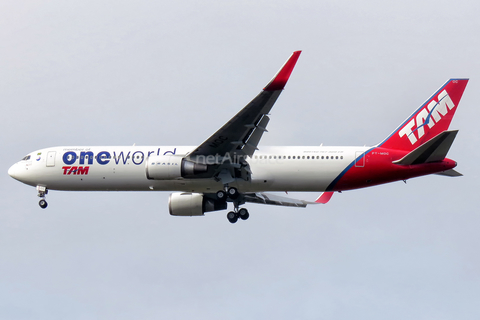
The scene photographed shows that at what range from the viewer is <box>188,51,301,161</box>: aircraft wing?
28109 mm

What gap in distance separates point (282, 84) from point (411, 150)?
9.98 meters

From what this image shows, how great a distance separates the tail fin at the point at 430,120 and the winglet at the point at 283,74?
911 centimetres

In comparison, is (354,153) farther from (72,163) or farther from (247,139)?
(72,163)

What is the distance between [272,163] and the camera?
3491cm

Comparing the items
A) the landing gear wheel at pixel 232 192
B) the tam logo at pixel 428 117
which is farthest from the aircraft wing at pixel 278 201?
the tam logo at pixel 428 117

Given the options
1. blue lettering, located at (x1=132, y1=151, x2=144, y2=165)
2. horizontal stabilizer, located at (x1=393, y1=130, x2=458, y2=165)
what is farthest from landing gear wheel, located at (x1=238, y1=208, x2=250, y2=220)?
horizontal stabilizer, located at (x1=393, y1=130, x2=458, y2=165)

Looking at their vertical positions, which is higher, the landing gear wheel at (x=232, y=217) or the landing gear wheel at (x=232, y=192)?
the landing gear wheel at (x=232, y=192)

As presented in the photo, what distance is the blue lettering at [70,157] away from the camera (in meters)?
36.5

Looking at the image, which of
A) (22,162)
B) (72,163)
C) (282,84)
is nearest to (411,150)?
(282,84)

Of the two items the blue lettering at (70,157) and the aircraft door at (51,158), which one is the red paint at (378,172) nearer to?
the blue lettering at (70,157)

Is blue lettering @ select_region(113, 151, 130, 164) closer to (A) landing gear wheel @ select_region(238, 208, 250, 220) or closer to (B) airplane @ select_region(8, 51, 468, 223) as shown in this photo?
(B) airplane @ select_region(8, 51, 468, 223)

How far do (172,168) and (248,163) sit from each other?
407cm

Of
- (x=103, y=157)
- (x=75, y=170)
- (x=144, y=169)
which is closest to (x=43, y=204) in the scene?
(x=75, y=170)

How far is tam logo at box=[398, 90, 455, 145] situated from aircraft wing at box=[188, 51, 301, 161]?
806 cm
